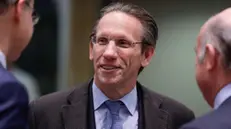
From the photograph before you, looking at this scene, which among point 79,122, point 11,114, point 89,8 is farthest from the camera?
point 89,8

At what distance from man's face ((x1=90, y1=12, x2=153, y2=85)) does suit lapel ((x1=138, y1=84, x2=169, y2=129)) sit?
0.49ft

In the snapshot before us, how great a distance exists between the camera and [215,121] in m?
2.42

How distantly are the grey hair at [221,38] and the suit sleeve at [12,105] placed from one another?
82 centimetres

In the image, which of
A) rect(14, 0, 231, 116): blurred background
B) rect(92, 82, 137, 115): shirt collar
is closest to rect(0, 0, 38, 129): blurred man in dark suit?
rect(92, 82, 137, 115): shirt collar

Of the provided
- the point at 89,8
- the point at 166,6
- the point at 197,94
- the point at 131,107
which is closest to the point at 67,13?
the point at 89,8

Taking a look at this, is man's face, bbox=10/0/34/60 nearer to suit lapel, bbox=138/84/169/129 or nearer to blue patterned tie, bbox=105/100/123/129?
blue patterned tie, bbox=105/100/123/129

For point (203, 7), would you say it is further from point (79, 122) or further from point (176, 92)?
point (79, 122)

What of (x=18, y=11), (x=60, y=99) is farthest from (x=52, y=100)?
(x=18, y=11)

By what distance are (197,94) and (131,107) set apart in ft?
11.1

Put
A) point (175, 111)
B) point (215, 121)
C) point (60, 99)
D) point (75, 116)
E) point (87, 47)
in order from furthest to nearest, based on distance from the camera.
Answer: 1. point (87, 47)
2. point (175, 111)
3. point (60, 99)
4. point (75, 116)
5. point (215, 121)

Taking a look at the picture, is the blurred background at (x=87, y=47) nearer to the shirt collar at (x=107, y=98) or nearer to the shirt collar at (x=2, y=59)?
the shirt collar at (x=107, y=98)

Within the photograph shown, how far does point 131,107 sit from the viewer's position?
344 cm

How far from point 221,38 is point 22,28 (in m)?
0.83

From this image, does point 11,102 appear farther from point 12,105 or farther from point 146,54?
point 146,54
